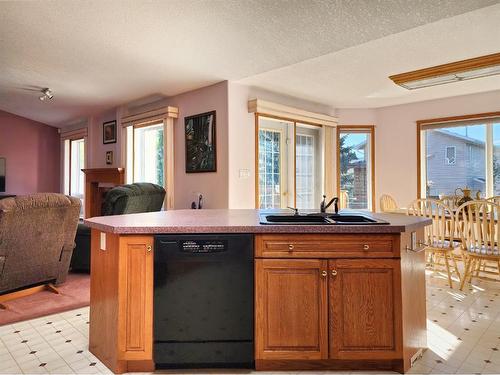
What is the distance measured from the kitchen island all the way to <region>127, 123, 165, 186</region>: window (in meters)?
3.91

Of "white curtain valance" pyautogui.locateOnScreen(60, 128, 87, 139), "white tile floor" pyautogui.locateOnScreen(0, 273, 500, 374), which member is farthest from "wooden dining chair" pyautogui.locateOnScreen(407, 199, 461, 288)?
"white curtain valance" pyautogui.locateOnScreen(60, 128, 87, 139)

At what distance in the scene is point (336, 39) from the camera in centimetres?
319

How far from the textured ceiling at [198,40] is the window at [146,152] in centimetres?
86

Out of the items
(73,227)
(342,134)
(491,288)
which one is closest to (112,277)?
(73,227)

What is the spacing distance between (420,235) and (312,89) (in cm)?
318

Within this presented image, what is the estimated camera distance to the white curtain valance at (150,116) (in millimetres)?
5078

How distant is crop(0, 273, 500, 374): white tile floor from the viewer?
6.80ft

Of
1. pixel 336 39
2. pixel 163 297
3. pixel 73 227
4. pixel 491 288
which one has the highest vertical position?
pixel 336 39

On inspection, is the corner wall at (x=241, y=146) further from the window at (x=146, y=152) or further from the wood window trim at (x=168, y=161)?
the window at (x=146, y=152)

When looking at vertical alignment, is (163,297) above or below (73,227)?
below

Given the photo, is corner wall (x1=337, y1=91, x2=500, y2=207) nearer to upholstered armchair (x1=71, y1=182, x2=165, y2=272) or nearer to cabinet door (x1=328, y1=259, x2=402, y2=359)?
upholstered armchair (x1=71, y1=182, x2=165, y2=272)

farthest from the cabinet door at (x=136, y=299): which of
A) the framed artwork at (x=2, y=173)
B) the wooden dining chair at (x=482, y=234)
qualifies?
the framed artwork at (x=2, y=173)

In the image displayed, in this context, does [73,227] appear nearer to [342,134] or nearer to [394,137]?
[342,134]

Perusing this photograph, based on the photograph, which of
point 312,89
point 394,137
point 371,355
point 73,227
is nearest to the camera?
point 371,355
